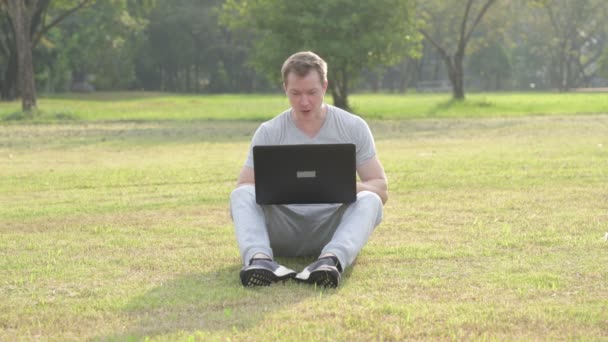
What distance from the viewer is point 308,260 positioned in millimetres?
7684

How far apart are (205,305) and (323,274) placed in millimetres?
828

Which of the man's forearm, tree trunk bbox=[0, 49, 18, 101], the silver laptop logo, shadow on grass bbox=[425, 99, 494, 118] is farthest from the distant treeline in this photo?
the silver laptop logo

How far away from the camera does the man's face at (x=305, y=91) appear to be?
6930 mm

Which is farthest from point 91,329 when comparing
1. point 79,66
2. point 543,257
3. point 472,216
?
point 79,66

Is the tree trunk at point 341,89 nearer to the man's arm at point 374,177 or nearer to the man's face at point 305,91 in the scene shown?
the man's arm at point 374,177

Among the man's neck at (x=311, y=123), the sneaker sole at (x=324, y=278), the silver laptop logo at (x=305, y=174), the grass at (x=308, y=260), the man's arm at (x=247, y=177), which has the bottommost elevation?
the grass at (x=308, y=260)

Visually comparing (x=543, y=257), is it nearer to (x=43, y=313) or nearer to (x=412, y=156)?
(x=43, y=313)

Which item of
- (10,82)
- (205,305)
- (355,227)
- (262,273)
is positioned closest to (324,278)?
(262,273)

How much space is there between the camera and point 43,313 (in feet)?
19.3

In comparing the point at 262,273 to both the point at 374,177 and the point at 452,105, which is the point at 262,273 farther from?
the point at 452,105

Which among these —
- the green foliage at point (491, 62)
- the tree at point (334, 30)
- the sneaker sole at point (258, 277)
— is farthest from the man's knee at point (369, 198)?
the green foliage at point (491, 62)

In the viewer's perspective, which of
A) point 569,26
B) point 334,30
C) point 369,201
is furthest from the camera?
point 569,26

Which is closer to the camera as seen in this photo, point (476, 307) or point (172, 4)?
point (476, 307)

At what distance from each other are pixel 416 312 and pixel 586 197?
644 centimetres
